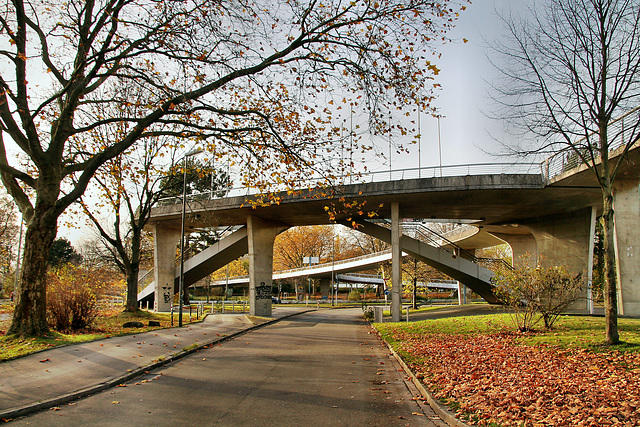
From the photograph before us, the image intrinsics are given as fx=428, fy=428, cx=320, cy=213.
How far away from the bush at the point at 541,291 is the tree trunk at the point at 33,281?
13.9 metres

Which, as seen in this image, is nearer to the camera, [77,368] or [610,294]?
[77,368]

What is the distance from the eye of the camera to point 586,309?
26.1 meters

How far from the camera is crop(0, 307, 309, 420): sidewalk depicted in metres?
6.29

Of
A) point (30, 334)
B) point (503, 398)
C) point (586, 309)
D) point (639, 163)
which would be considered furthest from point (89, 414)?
point (586, 309)

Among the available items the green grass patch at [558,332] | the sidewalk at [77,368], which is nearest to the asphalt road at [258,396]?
the sidewalk at [77,368]

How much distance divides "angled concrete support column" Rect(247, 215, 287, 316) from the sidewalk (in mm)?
14636

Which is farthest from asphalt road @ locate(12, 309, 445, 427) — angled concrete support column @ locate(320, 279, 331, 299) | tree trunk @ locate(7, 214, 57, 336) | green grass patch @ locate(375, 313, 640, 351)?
angled concrete support column @ locate(320, 279, 331, 299)

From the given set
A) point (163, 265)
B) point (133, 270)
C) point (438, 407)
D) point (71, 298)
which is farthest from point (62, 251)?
point (438, 407)

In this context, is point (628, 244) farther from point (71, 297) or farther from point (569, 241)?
point (71, 297)

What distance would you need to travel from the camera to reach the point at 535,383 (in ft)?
22.6

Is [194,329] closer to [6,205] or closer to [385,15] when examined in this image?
[385,15]

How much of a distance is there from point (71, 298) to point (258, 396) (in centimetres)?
1097

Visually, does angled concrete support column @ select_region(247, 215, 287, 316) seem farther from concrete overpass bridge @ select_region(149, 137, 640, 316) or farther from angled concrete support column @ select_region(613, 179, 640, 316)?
angled concrete support column @ select_region(613, 179, 640, 316)

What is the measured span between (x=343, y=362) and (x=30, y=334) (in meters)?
8.35
